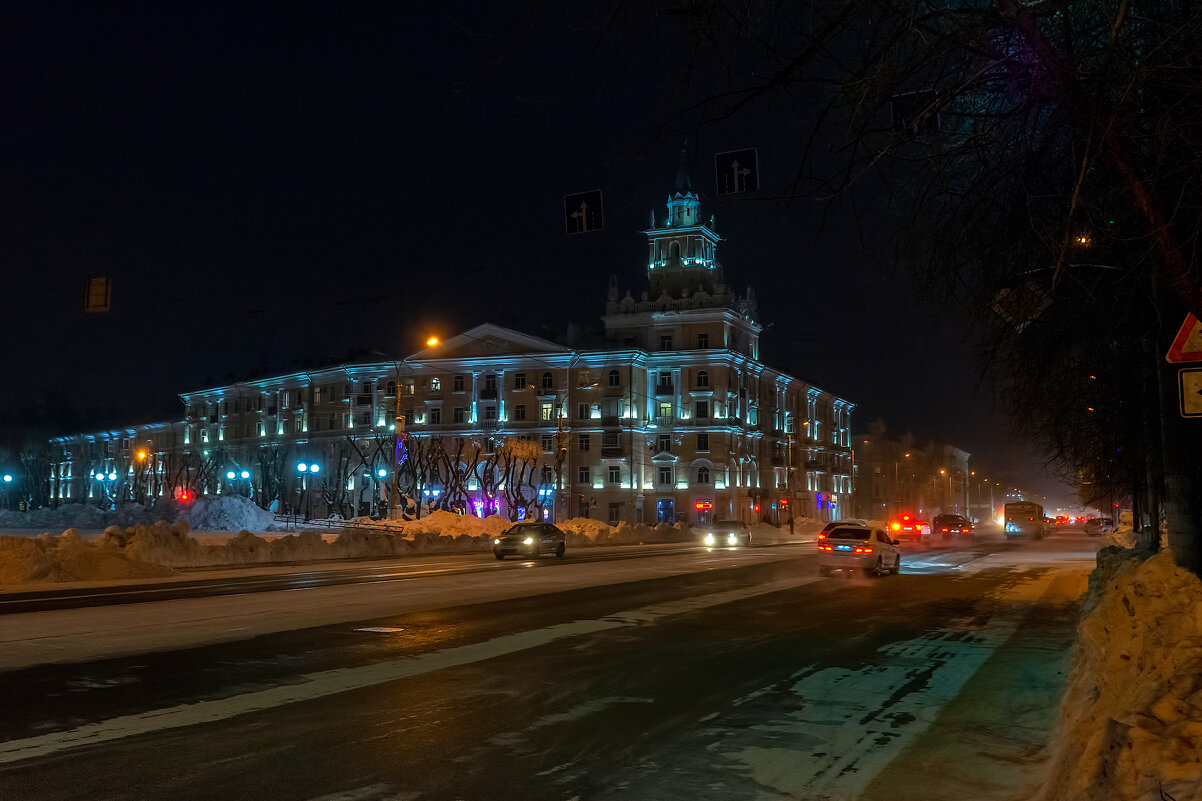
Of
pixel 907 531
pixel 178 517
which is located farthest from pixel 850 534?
pixel 178 517

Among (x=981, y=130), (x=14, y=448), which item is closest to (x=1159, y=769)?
(x=981, y=130)

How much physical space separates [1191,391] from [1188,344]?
19.3 inches

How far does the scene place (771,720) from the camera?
9.06 metres

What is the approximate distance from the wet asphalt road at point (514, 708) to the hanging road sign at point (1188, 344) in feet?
12.4

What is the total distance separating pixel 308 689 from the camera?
999 centimetres

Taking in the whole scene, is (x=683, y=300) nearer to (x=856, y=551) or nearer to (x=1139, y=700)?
(x=856, y=551)

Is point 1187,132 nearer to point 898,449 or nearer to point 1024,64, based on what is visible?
point 1024,64

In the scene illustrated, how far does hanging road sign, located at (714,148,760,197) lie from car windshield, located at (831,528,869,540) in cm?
1658

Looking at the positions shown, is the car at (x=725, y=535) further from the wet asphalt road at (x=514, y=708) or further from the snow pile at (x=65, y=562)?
the wet asphalt road at (x=514, y=708)

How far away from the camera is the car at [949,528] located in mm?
61125

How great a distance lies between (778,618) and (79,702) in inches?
443

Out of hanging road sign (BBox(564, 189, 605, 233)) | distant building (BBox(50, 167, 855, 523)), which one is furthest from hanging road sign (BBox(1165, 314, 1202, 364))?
distant building (BBox(50, 167, 855, 523))

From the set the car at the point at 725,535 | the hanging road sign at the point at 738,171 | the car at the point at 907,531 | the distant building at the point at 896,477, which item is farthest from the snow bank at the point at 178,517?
the distant building at the point at 896,477

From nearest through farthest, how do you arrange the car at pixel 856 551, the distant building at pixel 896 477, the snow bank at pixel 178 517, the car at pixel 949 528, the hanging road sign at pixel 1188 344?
the hanging road sign at pixel 1188 344 < the car at pixel 856 551 < the car at pixel 949 528 < the snow bank at pixel 178 517 < the distant building at pixel 896 477
